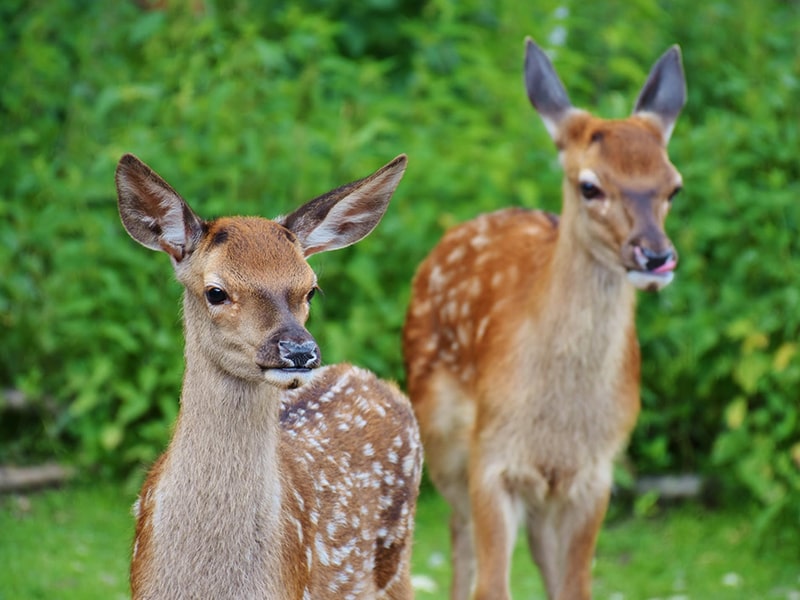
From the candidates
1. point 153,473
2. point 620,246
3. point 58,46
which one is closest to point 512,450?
point 620,246

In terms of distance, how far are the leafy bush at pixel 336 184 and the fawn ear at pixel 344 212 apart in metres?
2.69

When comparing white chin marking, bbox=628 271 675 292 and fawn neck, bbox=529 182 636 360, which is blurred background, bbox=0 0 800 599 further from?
white chin marking, bbox=628 271 675 292

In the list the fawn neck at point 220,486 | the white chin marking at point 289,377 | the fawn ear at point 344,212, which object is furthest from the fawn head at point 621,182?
the white chin marking at point 289,377

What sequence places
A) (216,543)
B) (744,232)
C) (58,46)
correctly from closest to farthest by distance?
(216,543) → (744,232) → (58,46)

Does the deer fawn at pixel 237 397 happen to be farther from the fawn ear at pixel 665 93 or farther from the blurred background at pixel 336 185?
the blurred background at pixel 336 185

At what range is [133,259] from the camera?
7723 millimetres

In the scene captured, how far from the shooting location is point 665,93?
22.1ft

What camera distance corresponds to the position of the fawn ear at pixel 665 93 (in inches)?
263

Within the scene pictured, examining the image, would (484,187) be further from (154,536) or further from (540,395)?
(154,536)

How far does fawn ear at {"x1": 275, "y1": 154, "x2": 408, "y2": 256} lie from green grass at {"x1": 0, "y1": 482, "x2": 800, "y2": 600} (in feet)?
8.09

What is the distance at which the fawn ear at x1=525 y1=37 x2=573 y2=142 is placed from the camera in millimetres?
6680

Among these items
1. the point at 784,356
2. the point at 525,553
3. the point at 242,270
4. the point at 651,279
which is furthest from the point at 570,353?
the point at 242,270

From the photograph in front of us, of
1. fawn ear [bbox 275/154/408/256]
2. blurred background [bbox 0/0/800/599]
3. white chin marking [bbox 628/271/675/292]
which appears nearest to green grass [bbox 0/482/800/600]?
blurred background [bbox 0/0/800/599]

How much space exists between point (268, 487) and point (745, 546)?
12.6 ft
